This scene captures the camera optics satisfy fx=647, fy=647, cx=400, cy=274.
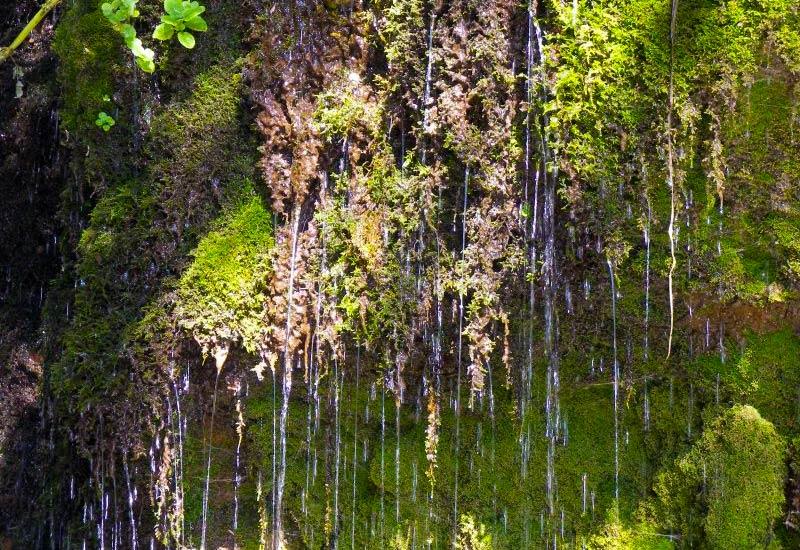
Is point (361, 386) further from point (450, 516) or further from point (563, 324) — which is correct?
point (563, 324)

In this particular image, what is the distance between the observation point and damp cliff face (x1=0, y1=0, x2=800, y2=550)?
9.98 ft

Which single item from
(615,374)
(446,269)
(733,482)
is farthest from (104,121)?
(733,482)

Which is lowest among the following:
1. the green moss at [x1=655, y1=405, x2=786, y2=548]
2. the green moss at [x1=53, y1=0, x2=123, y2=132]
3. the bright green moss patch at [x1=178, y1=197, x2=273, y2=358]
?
the green moss at [x1=655, y1=405, x2=786, y2=548]

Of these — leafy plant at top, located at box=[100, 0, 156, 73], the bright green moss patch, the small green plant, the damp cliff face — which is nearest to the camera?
leafy plant at top, located at box=[100, 0, 156, 73]

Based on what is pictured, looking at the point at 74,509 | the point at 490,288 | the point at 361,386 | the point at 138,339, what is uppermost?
the point at 490,288

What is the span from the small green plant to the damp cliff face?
45mm

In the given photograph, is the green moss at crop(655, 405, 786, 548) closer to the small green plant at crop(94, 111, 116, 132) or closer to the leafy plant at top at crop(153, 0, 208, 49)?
the leafy plant at top at crop(153, 0, 208, 49)

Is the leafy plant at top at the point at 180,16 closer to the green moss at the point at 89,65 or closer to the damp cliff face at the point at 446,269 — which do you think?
the damp cliff face at the point at 446,269

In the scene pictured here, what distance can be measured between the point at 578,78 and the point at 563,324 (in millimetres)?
1211

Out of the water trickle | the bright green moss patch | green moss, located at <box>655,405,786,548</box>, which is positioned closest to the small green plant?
the bright green moss patch

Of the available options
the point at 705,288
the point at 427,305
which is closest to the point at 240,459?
the point at 427,305

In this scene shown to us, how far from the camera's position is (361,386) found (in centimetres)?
367

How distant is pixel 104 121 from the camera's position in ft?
11.6

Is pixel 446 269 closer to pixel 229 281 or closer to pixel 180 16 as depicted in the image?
pixel 229 281
